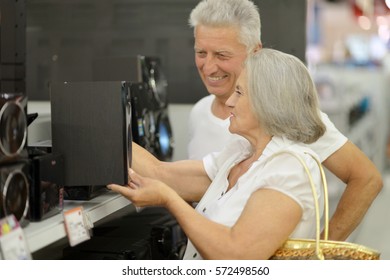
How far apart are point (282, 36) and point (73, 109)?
140cm

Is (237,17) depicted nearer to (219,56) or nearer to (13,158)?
(219,56)

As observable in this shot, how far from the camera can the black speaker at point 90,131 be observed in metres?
2.24

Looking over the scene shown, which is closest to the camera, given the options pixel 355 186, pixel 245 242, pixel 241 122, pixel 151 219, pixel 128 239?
pixel 245 242

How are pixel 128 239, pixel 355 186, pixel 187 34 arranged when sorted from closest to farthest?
1. pixel 355 186
2. pixel 128 239
3. pixel 187 34

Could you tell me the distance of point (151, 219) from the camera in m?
3.13

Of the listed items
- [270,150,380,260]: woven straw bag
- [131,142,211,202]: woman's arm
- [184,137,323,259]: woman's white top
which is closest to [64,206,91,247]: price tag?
[184,137,323,259]: woman's white top

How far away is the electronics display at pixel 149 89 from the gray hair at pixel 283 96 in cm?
113

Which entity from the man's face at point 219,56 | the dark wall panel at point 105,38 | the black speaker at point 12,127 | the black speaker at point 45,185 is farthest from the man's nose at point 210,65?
the dark wall panel at point 105,38

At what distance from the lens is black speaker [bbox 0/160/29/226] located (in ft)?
6.07

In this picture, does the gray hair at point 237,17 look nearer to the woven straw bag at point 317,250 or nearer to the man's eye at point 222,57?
the man's eye at point 222,57

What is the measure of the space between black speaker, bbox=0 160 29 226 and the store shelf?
6 centimetres
